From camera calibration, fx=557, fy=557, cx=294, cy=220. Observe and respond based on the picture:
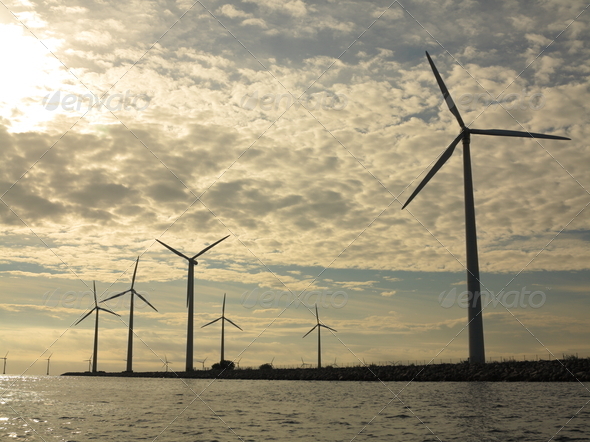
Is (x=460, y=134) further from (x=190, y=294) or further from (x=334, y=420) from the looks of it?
(x=190, y=294)

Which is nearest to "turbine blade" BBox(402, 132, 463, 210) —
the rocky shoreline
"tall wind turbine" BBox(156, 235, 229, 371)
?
the rocky shoreline

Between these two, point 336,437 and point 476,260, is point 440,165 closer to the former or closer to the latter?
point 476,260

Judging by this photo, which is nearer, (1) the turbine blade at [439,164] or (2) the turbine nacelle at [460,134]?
(1) the turbine blade at [439,164]

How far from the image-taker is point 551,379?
4972 centimetres

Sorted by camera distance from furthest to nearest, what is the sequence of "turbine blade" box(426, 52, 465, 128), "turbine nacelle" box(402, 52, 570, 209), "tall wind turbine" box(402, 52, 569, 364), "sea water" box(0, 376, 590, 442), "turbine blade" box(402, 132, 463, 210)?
"turbine blade" box(426, 52, 465, 128), "turbine nacelle" box(402, 52, 570, 209), "turbine blade" box(402, 132, 463, 210), "tall wind turbine" box(402, 52, 569, 364), "sea water" box(0, 376, 590, 442)

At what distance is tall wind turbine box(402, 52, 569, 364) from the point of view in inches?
2173

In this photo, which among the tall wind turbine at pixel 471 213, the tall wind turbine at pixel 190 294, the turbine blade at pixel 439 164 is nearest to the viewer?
the tall wind turbine at pixel 471 213

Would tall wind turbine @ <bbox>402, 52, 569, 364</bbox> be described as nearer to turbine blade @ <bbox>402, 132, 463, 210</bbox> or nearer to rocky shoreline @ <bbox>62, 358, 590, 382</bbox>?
turbine blade @ <bbox>402, 132, 463, 210</bbox>

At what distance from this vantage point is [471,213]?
5838cm

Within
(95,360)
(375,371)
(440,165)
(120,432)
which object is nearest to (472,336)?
(440,165)

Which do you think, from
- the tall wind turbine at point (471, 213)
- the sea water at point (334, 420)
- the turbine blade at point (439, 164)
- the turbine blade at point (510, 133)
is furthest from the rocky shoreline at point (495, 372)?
the turbine blade at point (510, 133)

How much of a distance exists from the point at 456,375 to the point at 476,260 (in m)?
11.8

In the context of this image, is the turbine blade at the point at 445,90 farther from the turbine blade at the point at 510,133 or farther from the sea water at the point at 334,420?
the sea water at the point at 334,420

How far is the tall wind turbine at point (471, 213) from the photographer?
55188 mm
